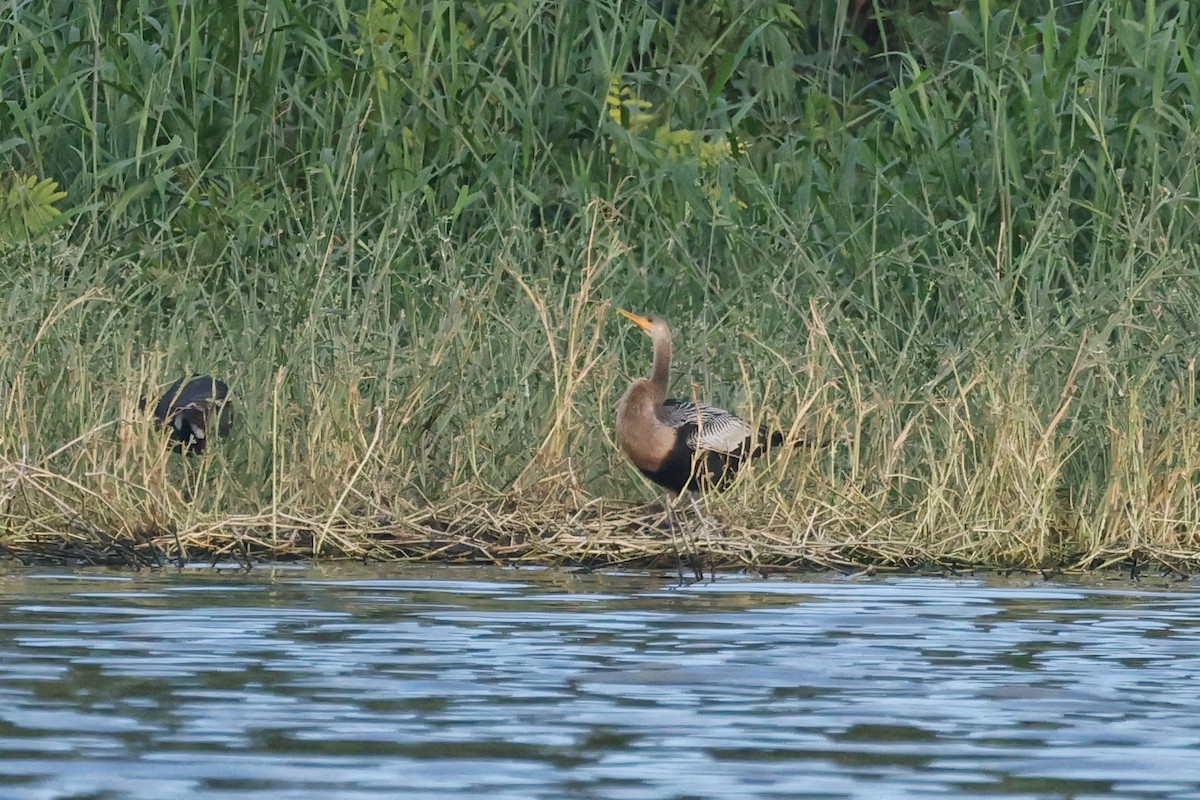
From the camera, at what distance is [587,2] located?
1330cm

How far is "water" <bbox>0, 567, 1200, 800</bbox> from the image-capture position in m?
5.14

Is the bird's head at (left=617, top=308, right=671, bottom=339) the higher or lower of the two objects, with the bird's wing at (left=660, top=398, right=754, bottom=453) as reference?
higher

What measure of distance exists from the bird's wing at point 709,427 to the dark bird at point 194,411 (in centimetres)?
156

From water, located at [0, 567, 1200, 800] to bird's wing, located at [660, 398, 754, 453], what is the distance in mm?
1099

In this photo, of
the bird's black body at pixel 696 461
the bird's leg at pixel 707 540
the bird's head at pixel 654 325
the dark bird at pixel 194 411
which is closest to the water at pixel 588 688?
the bird's leg at pixel 707 540

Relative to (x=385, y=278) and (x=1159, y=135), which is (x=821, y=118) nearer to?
(x=1159, y=135)

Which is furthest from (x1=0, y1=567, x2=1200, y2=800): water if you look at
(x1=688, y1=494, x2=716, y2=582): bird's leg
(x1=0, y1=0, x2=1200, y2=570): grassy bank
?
(x1=0, y1=0, x2=1200, y2=570): grassy bank

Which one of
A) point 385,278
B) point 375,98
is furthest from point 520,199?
point 385,278

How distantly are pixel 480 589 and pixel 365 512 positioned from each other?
129cm

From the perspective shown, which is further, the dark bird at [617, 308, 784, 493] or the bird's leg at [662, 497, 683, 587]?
the dark bird at [617, 308, 784, 493]

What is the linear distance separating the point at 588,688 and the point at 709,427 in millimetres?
3550

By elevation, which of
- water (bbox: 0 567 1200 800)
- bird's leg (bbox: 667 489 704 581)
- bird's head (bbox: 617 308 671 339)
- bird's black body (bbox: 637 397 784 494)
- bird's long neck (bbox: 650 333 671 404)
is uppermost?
bird's head (bbox: 617 308 671 339)

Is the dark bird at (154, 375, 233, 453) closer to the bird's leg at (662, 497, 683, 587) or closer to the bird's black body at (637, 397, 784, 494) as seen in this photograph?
the bird's black body at (637, 397, 784, 494)

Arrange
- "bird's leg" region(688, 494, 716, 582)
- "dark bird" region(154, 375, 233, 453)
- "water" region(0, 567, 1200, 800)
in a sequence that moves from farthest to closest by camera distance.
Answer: "dark bird" region(154, 375, 233, 453) < "bird's leg" region(688, 494, 716, 582) < "water" region(0, 567, 1200, 800)
